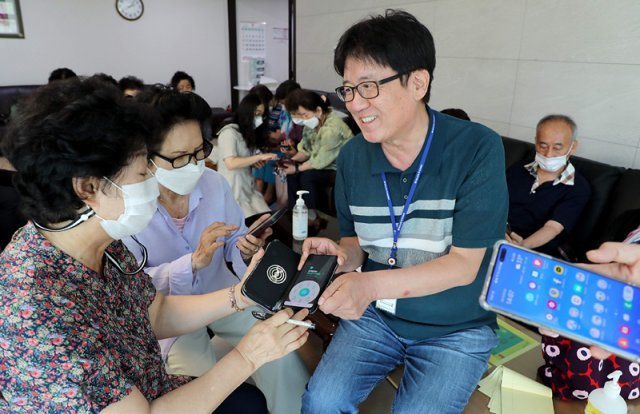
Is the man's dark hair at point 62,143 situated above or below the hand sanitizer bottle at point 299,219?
above

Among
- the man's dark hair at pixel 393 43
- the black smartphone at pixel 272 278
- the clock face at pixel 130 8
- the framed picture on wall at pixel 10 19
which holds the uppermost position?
the clock face at pixel 130 8

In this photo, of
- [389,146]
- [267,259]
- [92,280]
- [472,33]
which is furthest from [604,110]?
[92,280]

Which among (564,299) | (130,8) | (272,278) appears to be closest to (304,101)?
(272,278)

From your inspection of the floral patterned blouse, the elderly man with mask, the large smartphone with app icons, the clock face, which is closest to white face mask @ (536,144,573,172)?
the elderly man with mask

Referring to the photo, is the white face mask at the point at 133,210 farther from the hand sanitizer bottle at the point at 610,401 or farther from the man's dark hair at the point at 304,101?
the man's dark hair at the point at 304,101

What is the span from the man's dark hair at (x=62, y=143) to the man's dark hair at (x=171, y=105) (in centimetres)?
54

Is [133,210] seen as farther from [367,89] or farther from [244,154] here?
[244,154]

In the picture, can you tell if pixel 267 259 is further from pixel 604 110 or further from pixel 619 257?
pixel 604 110

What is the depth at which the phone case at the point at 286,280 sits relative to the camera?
3.54 feet

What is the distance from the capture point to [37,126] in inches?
33.0

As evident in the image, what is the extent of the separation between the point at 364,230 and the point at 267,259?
1.13 feet

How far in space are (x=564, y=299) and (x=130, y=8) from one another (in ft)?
23.4

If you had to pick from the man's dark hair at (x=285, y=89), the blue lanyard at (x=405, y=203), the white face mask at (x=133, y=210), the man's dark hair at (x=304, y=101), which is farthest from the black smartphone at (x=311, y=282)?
the man's dark hair at (x=285, y=89)

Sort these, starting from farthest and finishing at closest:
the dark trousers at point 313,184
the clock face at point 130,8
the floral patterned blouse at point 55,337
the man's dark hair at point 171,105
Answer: the clock face at point 130,8, the dark trousers at point 313,184, the man's dark hair at point 171,105, the floral patterned blouse at point 55,337
